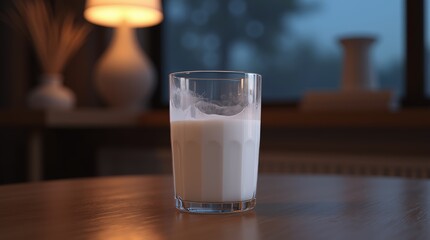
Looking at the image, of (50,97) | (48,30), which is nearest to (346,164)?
(50,97)

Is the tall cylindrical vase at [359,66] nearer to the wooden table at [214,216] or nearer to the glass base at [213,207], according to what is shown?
the wooden table at [214,216]

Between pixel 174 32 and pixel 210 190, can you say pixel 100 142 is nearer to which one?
pixel 174 32

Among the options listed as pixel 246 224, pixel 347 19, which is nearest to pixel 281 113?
pixel 347 19

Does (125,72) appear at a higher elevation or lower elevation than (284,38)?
lower

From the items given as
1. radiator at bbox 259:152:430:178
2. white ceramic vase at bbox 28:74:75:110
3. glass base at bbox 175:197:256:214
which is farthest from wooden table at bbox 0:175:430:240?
white ceramic vase at bbox 28:74:75:110

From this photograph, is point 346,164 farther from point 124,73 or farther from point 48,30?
point 48,30

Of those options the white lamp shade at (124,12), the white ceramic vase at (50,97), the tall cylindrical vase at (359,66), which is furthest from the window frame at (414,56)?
the white ceramic vase at (50,97)
